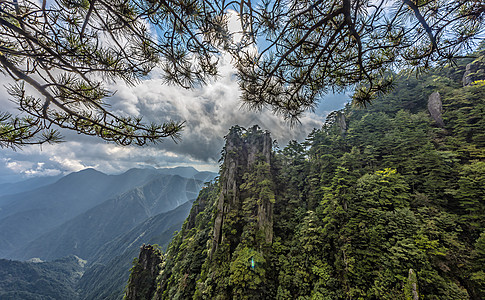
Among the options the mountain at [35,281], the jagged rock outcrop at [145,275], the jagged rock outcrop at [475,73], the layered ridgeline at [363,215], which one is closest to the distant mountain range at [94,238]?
the mountain at [35,281]

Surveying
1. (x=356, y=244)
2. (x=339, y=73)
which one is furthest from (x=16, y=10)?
(x=356, y=244)

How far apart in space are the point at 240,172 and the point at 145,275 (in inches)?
663

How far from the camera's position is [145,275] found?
1931 cm

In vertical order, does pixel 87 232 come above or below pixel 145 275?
below

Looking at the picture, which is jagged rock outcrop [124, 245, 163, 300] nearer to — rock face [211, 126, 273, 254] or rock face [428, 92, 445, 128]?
rock face [211, 126, 273, 254]

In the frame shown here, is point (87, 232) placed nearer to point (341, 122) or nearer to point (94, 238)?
point (94, 238)

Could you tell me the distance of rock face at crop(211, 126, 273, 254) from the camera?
1309cm

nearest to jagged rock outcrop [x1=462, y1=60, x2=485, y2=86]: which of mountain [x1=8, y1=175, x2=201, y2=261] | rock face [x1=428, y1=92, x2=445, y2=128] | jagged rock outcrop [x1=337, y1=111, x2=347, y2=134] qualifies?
rock face [x1=428, y1=92, x2=445, y2=128]

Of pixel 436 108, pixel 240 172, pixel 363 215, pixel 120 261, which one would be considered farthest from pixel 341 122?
pixel 120 261

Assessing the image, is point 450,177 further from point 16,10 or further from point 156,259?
point 156,259

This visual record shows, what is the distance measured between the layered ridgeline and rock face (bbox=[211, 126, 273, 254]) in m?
0.12

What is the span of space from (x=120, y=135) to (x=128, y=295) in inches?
992

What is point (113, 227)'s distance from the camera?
16212 centimetres

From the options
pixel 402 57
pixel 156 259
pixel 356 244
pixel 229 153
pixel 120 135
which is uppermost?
pixel 229 153
